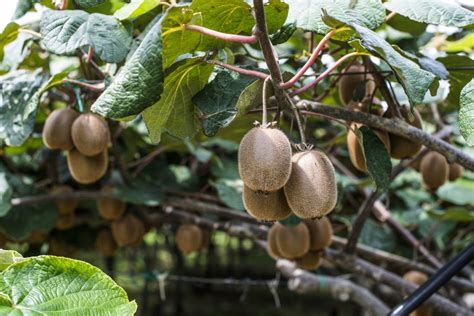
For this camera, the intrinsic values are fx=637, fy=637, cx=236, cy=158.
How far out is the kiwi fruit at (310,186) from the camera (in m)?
0.97

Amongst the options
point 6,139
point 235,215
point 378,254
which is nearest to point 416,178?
point 378,254

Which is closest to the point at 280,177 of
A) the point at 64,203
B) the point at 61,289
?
the point at 61,289

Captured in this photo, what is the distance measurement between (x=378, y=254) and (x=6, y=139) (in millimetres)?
1217

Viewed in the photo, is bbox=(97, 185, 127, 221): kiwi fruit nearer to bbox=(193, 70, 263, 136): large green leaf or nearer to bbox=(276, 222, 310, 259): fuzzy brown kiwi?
bbox=(276, 222, 310, 259): fuzzy brown kiwi

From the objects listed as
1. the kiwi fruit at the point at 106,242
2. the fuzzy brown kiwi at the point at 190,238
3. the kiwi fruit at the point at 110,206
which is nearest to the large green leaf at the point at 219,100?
the kiwi fruit at the point at 110,206

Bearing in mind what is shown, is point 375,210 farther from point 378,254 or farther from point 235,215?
point 235,215

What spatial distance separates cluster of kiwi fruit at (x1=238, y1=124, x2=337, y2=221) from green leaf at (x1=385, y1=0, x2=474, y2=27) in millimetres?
305

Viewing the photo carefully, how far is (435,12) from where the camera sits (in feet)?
3.56

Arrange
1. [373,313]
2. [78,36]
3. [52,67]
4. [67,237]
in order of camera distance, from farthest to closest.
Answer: [67,237] → [52,67] → [373,313] → [78,36]

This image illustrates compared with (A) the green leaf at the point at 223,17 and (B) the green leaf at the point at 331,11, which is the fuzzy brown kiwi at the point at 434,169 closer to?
(B) the green leaf at the point at 331,11

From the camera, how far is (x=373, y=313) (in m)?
2.08

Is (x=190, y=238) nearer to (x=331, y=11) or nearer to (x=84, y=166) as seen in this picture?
(x=84, y=166)

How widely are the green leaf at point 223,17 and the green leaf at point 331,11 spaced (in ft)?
0.27

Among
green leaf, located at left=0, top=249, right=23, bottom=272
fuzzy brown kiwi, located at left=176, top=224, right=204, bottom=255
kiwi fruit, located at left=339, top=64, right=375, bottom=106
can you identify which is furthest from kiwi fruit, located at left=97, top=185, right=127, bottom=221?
green leaf, located at left=0, top=249, right=23, bottom=272
